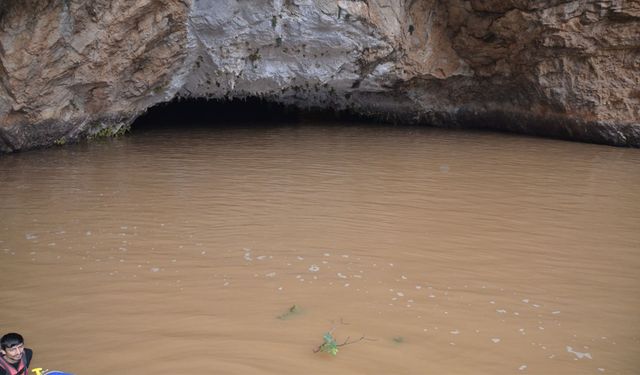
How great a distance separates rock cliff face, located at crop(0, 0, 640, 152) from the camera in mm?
7336

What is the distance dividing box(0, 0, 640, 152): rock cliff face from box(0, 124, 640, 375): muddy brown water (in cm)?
127

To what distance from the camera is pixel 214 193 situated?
5.79m

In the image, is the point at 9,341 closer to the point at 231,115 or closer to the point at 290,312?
the point at 290,312

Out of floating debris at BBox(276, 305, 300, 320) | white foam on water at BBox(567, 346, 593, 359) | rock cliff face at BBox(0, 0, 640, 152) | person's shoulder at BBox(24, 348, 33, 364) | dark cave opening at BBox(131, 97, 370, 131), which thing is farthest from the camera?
dark cave opening at BBox(131, 97, 370, 131)

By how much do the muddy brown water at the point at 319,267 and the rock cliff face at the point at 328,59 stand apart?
1269 millimetres

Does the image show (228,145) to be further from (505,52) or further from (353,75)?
(505,52)

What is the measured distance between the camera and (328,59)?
9.82 metres

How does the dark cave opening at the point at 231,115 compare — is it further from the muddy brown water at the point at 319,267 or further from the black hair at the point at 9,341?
the black hair at the point at 9,341

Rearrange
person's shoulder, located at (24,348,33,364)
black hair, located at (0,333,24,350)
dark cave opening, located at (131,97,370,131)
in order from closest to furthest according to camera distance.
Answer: black hair, located at (0,333,24,350) < person's shoulder, located at (24,348,33,364) < dark cave opening, located at (131,97,370,131)

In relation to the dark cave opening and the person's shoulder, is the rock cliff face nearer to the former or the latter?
the dark cave opening

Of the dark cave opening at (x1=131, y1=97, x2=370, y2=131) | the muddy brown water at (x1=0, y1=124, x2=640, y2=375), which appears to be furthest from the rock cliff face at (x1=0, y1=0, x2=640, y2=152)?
the muddy brown water at (x1=0, y1=124, x2=640, y2=375)

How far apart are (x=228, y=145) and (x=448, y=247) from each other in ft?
17.5

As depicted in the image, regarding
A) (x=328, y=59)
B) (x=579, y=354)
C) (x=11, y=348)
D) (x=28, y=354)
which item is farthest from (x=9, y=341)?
(x=328, y=59)

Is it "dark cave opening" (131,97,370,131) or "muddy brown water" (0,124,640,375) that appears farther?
"dark cave opening" (131,97,370,131)
